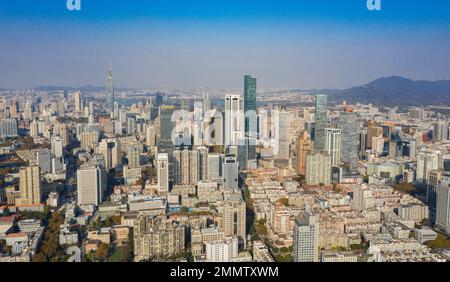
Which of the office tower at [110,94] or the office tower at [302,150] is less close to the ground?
the office tower at [110,94]

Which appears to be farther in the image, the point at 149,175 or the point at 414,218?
the point at 149,175

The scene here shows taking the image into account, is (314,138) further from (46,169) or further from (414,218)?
(46,169)

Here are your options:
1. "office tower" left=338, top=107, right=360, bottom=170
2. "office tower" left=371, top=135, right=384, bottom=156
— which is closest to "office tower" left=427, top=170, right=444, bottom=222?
"office tower" left=338, top=107, right=360, bottom=170

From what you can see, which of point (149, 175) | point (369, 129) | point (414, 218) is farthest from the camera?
point (369, 129)

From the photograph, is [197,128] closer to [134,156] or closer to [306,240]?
[134,156]

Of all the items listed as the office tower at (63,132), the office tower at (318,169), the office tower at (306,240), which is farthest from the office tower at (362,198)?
the office tower at (63,132)

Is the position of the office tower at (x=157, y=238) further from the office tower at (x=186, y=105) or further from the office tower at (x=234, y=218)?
the office tower at (x=186, y=105)

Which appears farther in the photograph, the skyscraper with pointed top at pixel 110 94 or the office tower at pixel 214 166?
the office tower at pixel 214 166
